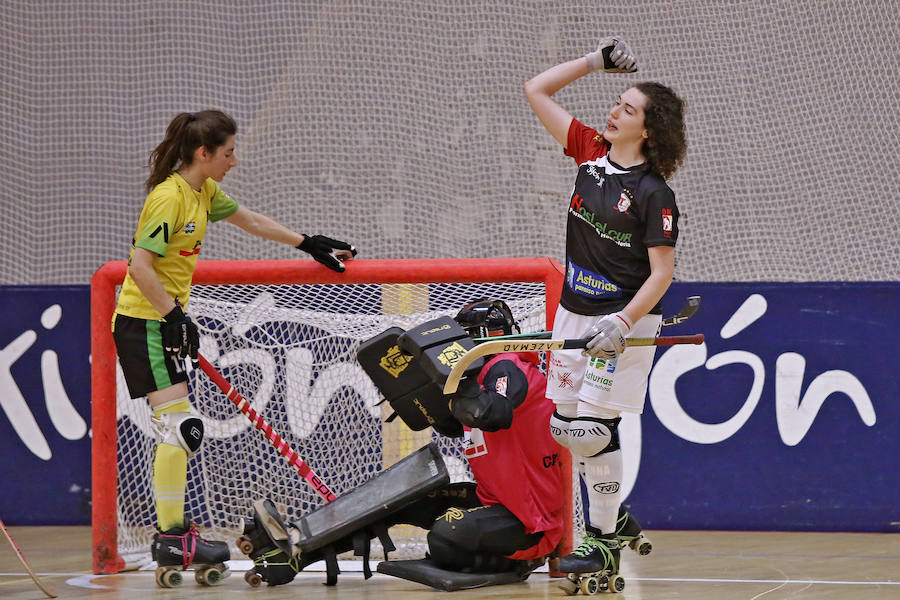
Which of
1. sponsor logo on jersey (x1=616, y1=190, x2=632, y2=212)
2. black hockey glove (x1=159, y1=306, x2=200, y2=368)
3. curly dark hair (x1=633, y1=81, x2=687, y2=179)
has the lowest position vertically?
black hockey glove (x1=159, y1=306, x2=200, y2=368)

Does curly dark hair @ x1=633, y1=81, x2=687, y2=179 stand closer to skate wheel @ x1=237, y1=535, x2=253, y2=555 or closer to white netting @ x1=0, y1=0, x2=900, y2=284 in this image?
skate wheel @ x1=237, y1=535, x2=253, y2=555

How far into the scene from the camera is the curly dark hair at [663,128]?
3.21 metres

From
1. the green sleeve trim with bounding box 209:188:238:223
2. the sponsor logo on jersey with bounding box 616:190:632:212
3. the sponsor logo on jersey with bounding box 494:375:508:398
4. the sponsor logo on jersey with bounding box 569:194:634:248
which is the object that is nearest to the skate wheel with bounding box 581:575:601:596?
the sponsor logo on jersey with bounding box 494:375:508:398

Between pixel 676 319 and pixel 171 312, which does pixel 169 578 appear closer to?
pixel 171 312

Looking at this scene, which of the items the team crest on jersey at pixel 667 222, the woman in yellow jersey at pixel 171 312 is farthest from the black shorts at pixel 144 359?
the team crest on jersey at pixel 667 222

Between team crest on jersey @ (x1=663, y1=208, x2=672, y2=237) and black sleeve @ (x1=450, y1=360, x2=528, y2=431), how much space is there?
2.09ft

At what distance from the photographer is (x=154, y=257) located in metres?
3.45

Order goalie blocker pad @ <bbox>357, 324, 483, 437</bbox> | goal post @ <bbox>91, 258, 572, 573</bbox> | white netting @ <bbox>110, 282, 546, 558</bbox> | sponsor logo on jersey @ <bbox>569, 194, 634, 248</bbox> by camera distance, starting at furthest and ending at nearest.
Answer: white netting @ <bbox>110, 282, 546, 558</bbox>, goal post @ <bbox>91, 258, 572, 573</bbox>, goalie blocker pad @ <bbox>357, 324, 483, 437</bbox>, sponsor logo on jersey @ <bbox>569, 194, 634, 248</bbox>

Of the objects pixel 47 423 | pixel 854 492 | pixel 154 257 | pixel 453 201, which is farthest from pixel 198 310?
pixel 854 492

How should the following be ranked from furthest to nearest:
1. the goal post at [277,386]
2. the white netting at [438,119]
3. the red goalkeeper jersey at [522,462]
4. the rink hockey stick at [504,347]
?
the white netting at [438,119] → the goal post at [277,386] → the red goalkeeper jersey at [522,462] → the rink hockey stick at [504,347]

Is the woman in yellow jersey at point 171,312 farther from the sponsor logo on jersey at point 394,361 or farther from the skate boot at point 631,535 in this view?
the skate boot at point 631,535

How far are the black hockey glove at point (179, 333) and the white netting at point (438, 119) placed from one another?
208 centimetres

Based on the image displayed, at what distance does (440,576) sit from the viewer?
3.27 m

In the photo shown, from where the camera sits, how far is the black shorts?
3.48 metres
